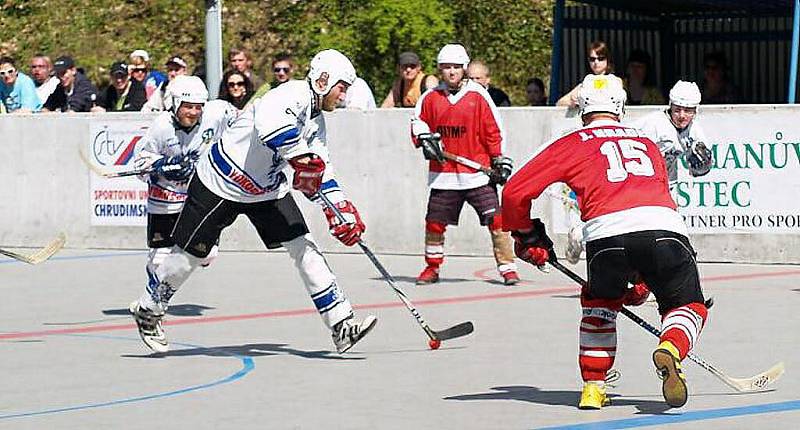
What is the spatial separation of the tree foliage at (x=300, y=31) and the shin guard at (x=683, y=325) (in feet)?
44.9

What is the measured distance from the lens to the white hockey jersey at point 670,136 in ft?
37.9

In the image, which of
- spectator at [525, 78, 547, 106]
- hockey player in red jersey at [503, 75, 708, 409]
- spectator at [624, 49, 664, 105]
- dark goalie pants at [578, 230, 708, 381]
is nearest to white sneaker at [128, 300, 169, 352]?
hockey player in red jersey at [503, 75, 708, 409]

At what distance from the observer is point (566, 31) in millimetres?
19328

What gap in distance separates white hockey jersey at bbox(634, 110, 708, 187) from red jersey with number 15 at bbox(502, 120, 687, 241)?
3.57 metres

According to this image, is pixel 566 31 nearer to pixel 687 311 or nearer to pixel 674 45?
pixel 674 45

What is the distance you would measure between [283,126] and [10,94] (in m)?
9.49

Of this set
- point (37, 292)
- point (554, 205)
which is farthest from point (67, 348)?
point (554, 205)

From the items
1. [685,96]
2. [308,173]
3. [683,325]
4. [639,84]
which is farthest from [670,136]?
[639,84]

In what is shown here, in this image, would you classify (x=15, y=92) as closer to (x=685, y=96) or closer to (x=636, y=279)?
(x=685, y=96)

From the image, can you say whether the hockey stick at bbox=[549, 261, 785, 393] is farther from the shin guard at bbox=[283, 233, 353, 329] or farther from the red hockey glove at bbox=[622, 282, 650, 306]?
the shin guard at bbox=[283, 233, 353, 329]

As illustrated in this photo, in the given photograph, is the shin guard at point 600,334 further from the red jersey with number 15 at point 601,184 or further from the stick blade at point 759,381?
the stick blade at point 759,381

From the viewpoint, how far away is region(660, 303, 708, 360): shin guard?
7789 millimetres

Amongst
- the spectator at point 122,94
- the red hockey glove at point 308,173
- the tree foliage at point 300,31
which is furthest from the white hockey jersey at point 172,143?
the tree foliage at point 300,31

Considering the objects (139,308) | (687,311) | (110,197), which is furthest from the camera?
(110,197)
